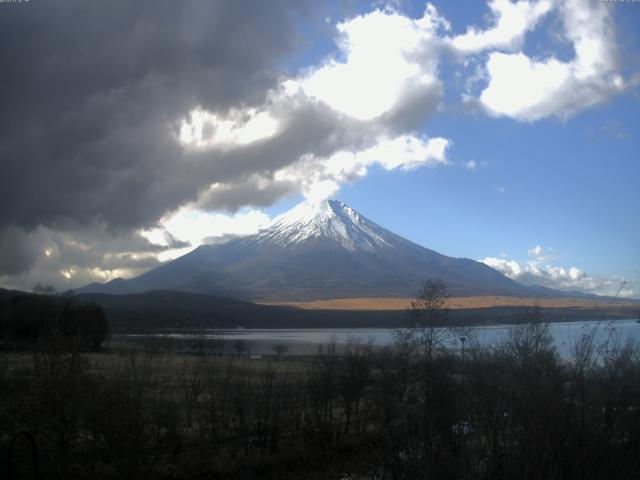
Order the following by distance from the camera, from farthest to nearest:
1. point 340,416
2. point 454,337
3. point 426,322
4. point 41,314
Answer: point 41,314, point 454,337, point 426,322, point 340,416

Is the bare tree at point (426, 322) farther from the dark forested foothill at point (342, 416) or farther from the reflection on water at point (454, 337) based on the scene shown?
the reflection on water at point (454, 337)

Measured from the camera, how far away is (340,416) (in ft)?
84.7

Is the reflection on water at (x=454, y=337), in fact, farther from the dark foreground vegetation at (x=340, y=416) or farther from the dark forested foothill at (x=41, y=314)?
the dark forested foothill at (x=41, y=314)

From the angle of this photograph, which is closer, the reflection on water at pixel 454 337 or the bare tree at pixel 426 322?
the reflection on water at pixel 454 337

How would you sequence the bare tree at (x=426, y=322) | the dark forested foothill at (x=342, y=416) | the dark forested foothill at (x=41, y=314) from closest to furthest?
the dark forested foothill at (x=342, y=416) → the bare tree at (x=426, y=322) → the dark forested foothill at (x=41, y=314)

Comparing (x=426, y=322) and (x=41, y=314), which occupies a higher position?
(x=426, y=322)

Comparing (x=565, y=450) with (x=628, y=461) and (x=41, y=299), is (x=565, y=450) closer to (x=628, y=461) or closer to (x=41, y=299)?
(x=628, y=461)

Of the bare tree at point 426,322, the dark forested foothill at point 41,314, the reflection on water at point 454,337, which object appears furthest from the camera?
the dark forested foothill at point 41,314

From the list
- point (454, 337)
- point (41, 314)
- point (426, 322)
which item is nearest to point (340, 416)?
point (426, 322)

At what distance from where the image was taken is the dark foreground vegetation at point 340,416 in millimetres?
7027

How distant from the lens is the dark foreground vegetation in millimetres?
7027

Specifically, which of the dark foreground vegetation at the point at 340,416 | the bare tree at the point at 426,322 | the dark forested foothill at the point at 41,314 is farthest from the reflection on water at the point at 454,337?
the dark forested foothill at the point at 41,314

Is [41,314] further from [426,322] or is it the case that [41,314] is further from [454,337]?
[454,337]

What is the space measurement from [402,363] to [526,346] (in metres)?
11.9
